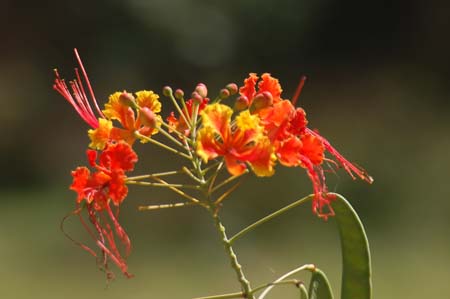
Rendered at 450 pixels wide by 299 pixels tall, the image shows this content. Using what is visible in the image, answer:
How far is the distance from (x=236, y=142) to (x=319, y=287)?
8.1 inches

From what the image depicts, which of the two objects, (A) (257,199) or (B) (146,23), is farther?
(B) (146,23)

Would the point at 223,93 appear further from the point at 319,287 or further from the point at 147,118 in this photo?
the point at 319,287

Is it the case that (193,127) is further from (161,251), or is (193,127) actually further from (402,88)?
(402,88)

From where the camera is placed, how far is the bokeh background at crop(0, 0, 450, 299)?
3.78 meters

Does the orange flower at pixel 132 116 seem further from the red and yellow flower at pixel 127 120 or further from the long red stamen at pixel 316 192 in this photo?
the long red stamen at pixel 316 192

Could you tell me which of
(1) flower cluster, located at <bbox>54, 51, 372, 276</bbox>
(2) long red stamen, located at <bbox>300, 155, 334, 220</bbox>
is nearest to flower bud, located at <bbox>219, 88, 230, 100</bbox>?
(1) flower cluster, located at <bbox>54, 51, 372, 276</bbox>

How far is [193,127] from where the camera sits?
107cm

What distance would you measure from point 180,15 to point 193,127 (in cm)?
516

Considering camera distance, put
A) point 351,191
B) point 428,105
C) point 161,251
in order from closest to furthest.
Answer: point 161,251 → point 351,191 → point 428,105

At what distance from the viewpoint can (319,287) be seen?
3.65 ft

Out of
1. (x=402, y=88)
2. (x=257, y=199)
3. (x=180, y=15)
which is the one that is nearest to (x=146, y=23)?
(x=180, y=15)

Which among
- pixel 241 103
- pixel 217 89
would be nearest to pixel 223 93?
pixel 241 103

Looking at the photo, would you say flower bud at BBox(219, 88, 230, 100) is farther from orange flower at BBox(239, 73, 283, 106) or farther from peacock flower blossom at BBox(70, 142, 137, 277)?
peacock flower blossom at BBox(70, 142, 137, 277)

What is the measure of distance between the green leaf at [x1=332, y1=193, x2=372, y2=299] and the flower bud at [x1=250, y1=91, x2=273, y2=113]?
0.14 m
